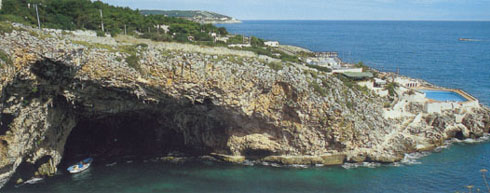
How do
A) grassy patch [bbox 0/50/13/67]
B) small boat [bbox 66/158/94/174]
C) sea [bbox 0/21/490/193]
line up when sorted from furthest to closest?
small boat [bbox 66/158/94/174] → sea [bbox 0/21/490/193] → grassy patch [bbox 0/50/13/67]

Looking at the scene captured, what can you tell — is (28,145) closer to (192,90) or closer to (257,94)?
(192,90)

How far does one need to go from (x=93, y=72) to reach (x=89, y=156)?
10547mm

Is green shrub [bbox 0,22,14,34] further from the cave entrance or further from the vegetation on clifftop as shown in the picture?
the cave entrance

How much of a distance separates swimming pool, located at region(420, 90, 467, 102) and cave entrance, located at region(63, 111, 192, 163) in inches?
1217

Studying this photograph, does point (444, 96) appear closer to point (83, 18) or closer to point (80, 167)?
point (80, 167)

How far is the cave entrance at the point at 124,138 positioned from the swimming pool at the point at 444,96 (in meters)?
30.9

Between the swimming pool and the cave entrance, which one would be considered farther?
the swimming pool

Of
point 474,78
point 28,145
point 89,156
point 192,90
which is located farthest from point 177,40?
point 474,78

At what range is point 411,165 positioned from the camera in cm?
3073

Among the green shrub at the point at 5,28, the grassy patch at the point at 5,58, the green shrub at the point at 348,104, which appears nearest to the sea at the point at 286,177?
the green shrub at the point at 348,104

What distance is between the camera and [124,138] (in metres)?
34.7

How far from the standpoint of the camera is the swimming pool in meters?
44.3

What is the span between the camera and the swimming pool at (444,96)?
4431 cm

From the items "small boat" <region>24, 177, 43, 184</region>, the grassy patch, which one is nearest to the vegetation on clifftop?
the grassy patch
